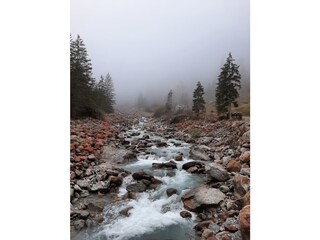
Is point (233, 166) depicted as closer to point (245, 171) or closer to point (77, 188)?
point (245, 171)

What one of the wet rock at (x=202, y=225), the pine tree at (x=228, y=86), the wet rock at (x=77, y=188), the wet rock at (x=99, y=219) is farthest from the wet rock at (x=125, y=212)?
the pine tree at (x=228, y=86)

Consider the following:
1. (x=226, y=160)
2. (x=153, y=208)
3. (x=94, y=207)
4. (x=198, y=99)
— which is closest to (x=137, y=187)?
Answer: (x=153, y=208)

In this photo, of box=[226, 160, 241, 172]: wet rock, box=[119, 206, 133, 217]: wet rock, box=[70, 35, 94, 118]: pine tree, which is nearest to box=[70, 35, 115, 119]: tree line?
box=[70, 35, 94, 118]: pine tree

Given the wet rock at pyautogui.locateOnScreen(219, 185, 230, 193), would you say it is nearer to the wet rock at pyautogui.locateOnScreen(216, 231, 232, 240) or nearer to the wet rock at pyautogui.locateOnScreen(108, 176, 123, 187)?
the wet rock at pyautogui.locateOnScreen(216, 231, 232, 240)

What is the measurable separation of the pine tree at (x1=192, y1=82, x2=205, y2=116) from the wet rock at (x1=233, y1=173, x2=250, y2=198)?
Result: 59 cm

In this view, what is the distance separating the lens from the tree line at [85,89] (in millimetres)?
2760

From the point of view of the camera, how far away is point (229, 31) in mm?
2684

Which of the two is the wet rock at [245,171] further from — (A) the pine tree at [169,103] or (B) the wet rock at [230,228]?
(A) the pine tree at [169,103]

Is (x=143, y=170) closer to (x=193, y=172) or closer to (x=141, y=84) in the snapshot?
(x=193, y=172)

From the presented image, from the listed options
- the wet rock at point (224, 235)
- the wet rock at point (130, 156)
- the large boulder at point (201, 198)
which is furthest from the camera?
the wet rock at point (130, 156)

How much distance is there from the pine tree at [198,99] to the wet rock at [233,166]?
462mm

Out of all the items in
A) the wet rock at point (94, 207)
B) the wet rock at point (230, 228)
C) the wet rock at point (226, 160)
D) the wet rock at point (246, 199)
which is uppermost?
the wet rock at point (226, 160)

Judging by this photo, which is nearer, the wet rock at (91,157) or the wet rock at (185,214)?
the wet rock at (185,214)

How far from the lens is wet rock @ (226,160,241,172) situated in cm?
267
